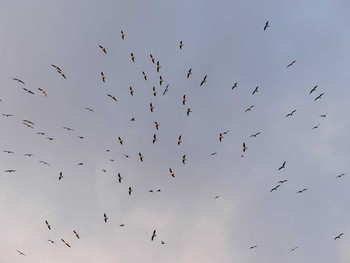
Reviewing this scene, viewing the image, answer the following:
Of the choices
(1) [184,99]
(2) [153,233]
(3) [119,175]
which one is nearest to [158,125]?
(1) [184,99]

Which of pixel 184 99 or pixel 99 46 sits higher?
pixel 99 46

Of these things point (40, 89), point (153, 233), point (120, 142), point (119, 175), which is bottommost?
point (153, 233)

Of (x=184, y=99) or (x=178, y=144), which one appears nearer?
(x=178, y=144)

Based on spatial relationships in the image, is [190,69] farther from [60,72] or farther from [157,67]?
[60,72]

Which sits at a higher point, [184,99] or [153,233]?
[184,99]

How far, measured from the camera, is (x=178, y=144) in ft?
366

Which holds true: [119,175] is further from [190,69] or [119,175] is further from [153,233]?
[190,69]

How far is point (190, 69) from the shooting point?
110562 millimetres

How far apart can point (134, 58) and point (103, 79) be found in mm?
9623

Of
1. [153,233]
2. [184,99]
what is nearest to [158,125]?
[184,99]

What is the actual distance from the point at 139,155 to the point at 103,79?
2074 cm

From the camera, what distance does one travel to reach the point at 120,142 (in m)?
119

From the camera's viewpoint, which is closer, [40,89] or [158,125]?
[40,89]

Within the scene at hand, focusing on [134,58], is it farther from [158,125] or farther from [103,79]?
[158,125]
